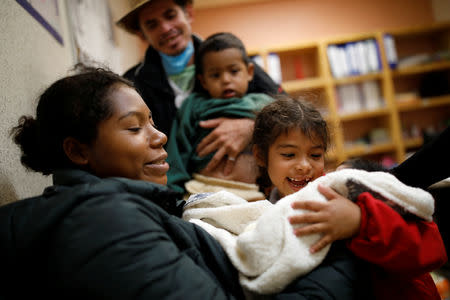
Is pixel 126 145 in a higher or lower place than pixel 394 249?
higher

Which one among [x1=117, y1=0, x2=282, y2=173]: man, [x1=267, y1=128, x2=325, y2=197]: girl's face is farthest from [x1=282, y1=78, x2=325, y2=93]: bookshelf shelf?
[x1=267, y1=128, x2=325, y2=197]: girl's face

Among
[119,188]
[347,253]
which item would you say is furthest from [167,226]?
[347,253]

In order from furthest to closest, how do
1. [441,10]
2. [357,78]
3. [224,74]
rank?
1. [441,10]
2. [357,78]
3. [224,74]

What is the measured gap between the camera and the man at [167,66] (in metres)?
1.79

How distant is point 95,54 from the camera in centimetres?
206

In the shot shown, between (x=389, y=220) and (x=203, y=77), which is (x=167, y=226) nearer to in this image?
(x=389, y=220)

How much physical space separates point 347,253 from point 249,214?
0.29 m

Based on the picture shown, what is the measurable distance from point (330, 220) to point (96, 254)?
0.54m

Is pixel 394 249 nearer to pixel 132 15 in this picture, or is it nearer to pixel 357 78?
pixel 132 15

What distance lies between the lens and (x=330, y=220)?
82 centimetres

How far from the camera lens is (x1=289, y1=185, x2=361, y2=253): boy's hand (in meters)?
0.81

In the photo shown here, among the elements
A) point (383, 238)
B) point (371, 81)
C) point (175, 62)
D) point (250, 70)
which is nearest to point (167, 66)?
point (175, 62)

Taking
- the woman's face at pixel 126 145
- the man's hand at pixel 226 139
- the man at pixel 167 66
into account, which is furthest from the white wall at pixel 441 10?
the woman's face at pixel 126 145

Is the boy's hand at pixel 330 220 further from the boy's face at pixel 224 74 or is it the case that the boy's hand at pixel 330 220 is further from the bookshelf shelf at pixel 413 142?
the bookshelf shelf at pixel 413 142
